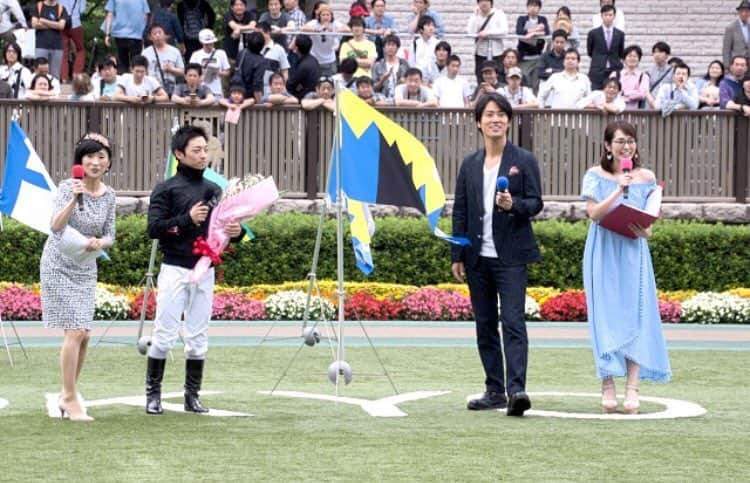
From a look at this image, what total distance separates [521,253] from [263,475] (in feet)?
10.8

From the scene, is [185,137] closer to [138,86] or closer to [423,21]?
[138,86]

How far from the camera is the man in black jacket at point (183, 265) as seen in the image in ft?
33.9

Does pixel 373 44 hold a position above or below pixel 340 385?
above

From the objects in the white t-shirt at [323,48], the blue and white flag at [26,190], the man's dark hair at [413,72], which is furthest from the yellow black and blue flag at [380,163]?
the white t-shirt at [323,48]

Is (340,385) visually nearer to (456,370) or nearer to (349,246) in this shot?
(456,370)

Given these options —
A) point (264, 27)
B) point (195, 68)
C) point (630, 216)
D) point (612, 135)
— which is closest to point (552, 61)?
point (264, 27)

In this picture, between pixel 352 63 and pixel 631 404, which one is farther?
pixel 352 63

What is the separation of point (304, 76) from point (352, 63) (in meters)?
0.94

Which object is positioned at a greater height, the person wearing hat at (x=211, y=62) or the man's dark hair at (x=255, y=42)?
the man's dark hair at (x=255, y=42)

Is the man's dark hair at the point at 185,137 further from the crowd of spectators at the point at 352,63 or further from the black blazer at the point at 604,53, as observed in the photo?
the black blazer at the point at 604,53

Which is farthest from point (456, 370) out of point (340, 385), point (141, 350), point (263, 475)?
point (263, 475)

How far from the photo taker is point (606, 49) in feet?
79.4

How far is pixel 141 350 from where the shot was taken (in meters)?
14.3

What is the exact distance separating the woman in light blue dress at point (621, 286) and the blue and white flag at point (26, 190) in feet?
17.0
